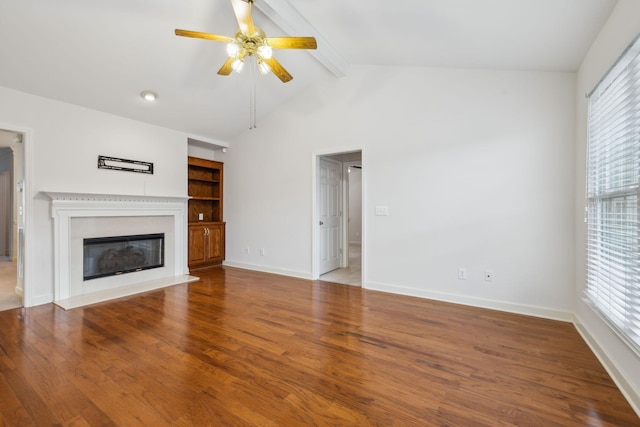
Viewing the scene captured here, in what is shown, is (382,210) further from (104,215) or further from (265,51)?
(104,215)

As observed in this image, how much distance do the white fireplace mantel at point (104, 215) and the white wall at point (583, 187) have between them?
4892mm

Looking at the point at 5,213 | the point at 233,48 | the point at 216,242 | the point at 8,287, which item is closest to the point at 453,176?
the point at 233,48

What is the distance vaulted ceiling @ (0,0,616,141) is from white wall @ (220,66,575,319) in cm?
31

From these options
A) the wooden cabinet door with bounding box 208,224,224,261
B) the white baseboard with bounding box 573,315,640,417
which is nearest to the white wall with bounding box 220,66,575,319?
the white baseboard with bounding box 573,315,640,417

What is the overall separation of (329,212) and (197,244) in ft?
8.28

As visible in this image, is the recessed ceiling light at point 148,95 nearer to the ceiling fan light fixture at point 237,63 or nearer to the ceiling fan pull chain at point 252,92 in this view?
the ceiling fan pull chain at point 252,92

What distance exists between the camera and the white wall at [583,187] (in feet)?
5.69

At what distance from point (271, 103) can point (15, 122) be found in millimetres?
3175

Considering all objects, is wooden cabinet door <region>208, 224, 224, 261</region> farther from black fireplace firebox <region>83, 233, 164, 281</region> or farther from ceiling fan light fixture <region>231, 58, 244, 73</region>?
ceiling fan light fixture <region>231, 58, 244, 73</region>

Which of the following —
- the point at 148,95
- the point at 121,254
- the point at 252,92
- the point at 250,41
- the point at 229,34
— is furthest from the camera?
the point at 252,92

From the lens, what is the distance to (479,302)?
3.33 m

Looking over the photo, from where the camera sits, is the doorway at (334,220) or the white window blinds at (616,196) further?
the doorway at (334,220)

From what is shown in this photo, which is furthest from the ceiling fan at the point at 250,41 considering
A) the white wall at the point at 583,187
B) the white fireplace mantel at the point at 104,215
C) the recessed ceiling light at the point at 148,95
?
the white fireplace mantel at the point at 104,215

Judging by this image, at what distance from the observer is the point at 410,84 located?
3725 mm
